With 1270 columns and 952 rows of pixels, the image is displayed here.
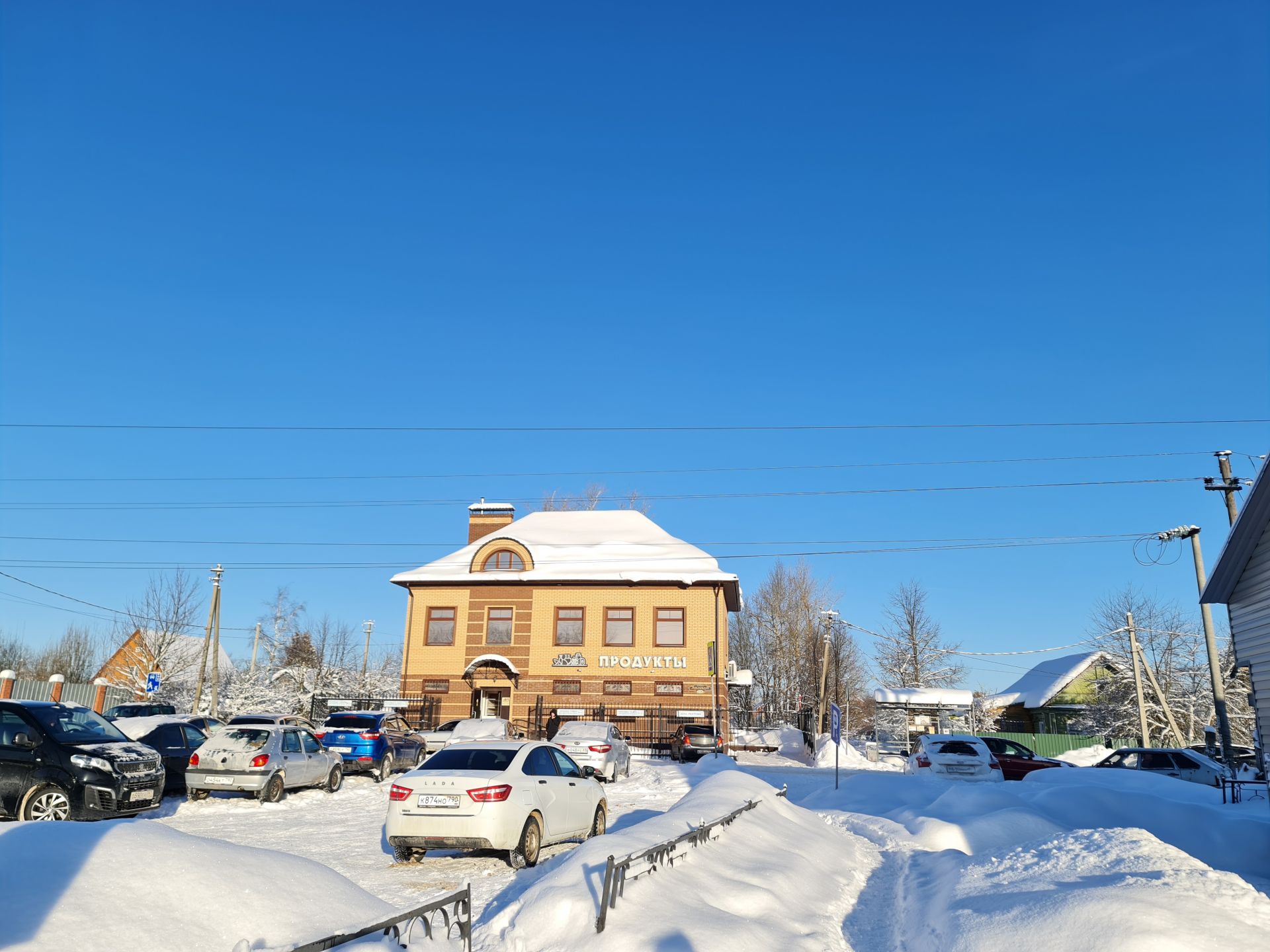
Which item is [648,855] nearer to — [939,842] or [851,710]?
[939,842]

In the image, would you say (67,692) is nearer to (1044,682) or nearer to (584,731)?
(584,731)

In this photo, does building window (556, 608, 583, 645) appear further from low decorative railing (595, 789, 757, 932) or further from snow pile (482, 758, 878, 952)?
low decorative railing (595, 789, 757, 932)

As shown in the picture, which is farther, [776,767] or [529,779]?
[776,767]

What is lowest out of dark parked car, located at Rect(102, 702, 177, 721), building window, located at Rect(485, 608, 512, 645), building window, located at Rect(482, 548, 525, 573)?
dark parked car, located at Rect(102, 702, 177, 721)

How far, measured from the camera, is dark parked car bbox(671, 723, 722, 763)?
109 ft

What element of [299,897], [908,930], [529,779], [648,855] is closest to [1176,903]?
[908,930]

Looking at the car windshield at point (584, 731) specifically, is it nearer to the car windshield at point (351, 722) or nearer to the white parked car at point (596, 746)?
the white parked car at point (596, 746)

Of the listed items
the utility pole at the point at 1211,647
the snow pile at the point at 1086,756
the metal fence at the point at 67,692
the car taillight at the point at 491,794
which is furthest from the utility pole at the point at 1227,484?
the metal fence at the point at 67,692

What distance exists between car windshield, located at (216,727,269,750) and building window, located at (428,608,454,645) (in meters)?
24.7

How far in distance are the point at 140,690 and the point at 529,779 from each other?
47689mm

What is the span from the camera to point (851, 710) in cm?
6894

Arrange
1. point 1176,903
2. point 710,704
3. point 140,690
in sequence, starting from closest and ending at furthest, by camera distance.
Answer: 1. point 1176,903
2. point 710,704
3. point 140,690

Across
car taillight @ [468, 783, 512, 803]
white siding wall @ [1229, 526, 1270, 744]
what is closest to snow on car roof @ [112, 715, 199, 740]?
car taillight @ [468, 783, 512, 803]

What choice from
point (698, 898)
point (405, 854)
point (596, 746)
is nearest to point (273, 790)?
point (405, 854)
